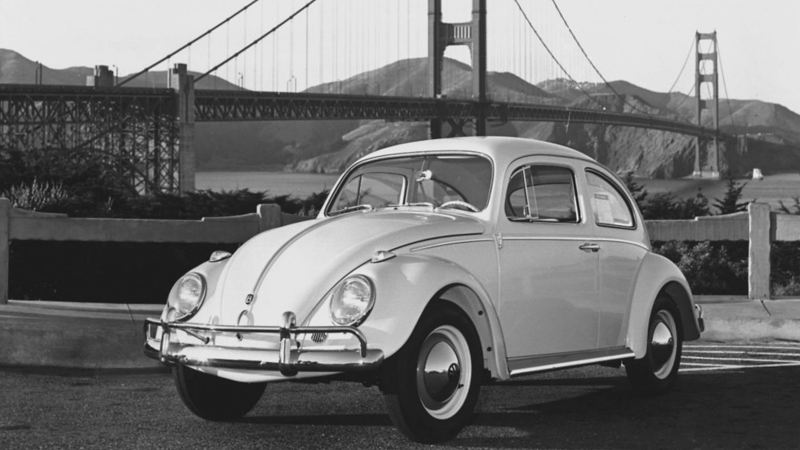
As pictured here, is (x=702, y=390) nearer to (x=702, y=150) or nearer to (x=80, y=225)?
(x=80, y=225)

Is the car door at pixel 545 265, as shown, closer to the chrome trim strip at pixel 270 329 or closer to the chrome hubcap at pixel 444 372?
the chrome hubcap at pixel 444 372

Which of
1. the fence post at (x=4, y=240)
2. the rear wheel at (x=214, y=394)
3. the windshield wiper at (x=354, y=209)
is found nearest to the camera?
the rear wheel at (x=214, y=394)

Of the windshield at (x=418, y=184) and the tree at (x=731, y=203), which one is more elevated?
the windshield at (x=418, y=184)

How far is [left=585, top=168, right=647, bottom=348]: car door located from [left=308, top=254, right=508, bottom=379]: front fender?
132 centimetres

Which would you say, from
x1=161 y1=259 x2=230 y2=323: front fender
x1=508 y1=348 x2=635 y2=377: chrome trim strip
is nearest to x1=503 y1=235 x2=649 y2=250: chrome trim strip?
x1=508 y1=348 x2=635 y2=377: chrome trim strip

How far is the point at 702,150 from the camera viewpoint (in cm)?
14550

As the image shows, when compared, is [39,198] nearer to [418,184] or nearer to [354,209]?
[354,209]

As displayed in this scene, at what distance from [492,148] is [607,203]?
1.19 m

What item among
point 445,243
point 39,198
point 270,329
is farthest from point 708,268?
point 270,329

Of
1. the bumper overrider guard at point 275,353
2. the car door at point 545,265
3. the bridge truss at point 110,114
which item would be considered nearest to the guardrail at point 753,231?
the car door at point 545,265

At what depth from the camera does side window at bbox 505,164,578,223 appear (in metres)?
7.04

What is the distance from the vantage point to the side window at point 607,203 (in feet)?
25.4

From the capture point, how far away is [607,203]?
7902mm

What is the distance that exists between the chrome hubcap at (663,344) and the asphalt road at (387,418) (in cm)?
20
